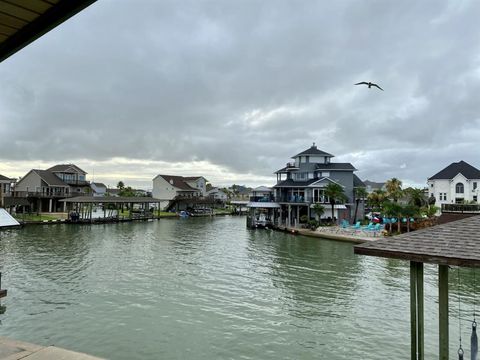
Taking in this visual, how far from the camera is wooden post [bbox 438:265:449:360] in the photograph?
6.12m

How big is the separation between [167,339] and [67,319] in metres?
4.01

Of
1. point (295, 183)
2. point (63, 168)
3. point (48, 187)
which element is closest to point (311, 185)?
point (295, 183)

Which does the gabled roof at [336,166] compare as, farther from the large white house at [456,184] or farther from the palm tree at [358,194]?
the large white house at [456,184]

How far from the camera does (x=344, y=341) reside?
35.0 feet

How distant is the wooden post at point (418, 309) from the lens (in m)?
6.78

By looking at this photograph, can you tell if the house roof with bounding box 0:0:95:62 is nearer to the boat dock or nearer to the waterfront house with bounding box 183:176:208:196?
the boat dock

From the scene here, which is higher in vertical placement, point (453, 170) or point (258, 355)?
point (453, 170)

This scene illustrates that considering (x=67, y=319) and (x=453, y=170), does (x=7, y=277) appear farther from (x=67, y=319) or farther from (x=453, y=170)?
(x=453, y=170)

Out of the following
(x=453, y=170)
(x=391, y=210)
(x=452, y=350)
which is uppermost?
(x=453, y=170)

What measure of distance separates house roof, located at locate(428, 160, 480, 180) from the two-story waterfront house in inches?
619

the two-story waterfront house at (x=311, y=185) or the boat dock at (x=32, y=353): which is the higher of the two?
the two-story waterfront house at (x=311, y=185)

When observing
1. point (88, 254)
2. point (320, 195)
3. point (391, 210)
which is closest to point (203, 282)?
point (88, 254)

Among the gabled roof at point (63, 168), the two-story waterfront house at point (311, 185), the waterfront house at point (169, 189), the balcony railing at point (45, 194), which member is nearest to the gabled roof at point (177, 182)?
the waterfront house at point (169, 189)

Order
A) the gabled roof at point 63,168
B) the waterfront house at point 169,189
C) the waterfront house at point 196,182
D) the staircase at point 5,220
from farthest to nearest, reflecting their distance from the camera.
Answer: the waterfront house at point 196,182
the waterfront house at point 169,189
the gabled roof at point 63,168
the staircase at point 5,220
